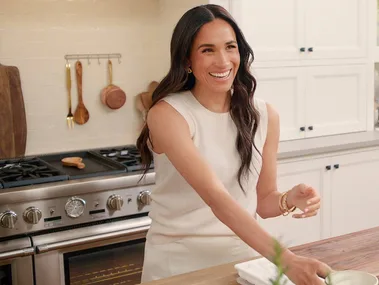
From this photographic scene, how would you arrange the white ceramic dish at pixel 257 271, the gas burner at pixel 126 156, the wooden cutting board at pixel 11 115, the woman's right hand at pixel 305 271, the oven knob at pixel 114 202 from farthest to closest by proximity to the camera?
the wooden cutting board at pixel 11 115, the gas burner at pixel 126 156, the oven knob at pixel 114 202, the white ceramic dish at pixel 257 271, the woman's right hand at pixel 305 271

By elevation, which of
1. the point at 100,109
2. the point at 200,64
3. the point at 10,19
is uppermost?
the point at 10,19

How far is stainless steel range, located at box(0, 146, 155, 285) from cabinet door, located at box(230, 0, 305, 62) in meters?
0.92

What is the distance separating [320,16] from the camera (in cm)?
318

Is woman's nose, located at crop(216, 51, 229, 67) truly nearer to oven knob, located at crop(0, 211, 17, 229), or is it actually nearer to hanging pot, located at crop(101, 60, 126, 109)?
oven knob, located at crop(0, 211, 17, 229)

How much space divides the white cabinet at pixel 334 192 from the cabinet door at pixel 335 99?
0.23 meters

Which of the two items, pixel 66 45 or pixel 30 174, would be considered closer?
pixel 30 174

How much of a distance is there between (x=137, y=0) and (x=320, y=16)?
3.37 feet

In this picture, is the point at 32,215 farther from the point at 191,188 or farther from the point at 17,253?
the point at 191,188

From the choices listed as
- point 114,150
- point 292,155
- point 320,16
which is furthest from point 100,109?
point 320,16

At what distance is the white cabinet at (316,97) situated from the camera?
121 inches

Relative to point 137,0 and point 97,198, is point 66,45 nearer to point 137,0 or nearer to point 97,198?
point 137,0

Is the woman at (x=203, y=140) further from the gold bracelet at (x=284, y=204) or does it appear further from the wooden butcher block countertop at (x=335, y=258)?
the wooden butcher block countertop at (x=335, y=258)

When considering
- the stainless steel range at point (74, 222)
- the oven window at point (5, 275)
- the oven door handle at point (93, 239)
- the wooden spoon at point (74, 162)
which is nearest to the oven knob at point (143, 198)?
the stainless steel range at point (74, 222)

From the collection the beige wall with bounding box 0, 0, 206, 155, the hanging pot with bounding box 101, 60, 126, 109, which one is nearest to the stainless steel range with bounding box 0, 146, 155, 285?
the beige wall with bounding box 0, 0, 206, 155
